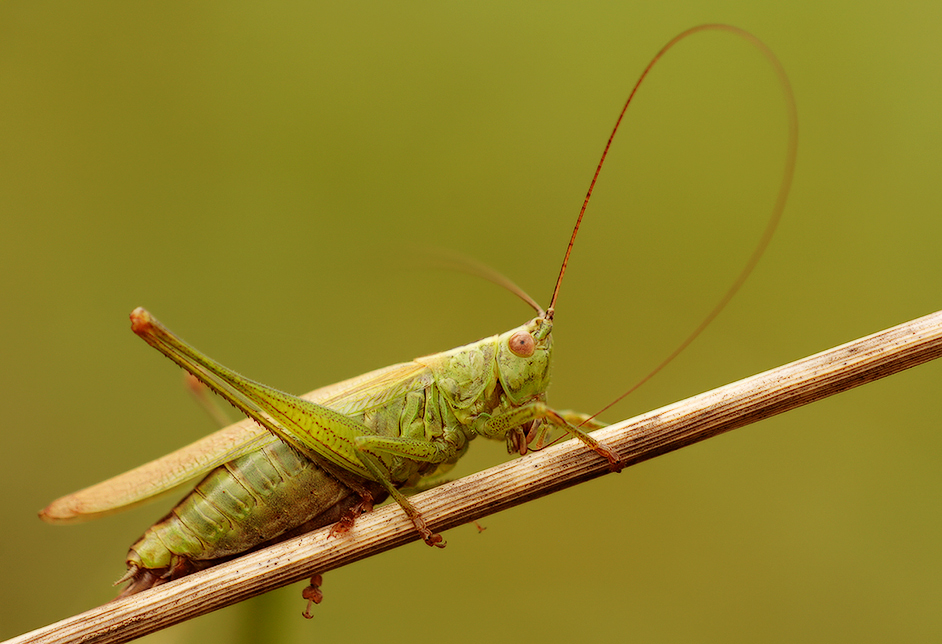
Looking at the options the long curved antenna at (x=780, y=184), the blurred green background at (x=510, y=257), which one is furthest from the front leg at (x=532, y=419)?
the blurred green background at (x=510, y=257)

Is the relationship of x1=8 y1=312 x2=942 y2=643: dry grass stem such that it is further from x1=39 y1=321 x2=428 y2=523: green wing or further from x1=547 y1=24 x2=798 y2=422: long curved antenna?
x1=39 y1=321 x2=428 y2=523: green wing

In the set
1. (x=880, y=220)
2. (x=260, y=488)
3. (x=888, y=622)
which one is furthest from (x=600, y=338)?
(x=260, y=488)

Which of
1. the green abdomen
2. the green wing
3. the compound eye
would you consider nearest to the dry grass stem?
the green abdomen

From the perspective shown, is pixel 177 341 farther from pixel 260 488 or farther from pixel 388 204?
pixel 388 204

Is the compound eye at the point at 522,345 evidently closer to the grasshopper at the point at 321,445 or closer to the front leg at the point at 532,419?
the grasshopper at the point at 321,445

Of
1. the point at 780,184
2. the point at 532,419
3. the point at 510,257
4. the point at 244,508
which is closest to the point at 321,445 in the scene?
the point at 244,508

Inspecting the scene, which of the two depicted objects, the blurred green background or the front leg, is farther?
the blurred green background

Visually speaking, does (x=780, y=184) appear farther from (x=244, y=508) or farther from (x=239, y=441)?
(x=244, y=508)
